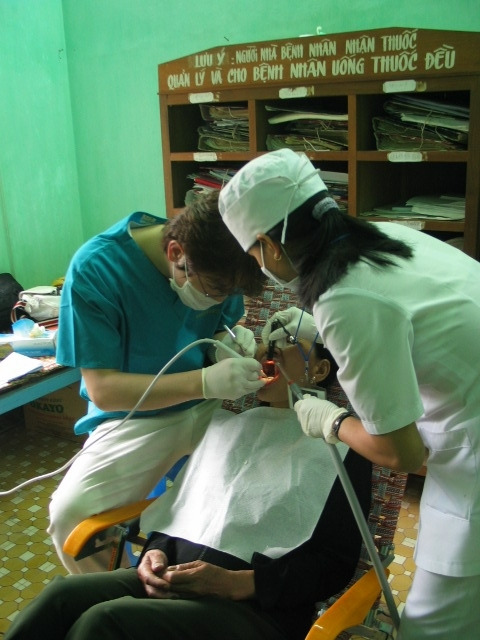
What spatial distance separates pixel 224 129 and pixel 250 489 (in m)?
1.65

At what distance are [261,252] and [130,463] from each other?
826 mm

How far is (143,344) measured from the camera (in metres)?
1.67

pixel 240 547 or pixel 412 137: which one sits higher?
pixel 412 137

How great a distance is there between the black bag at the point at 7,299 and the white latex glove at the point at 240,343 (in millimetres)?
1556

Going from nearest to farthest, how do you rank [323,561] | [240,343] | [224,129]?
[323,561] → [240,343] → [224,129]

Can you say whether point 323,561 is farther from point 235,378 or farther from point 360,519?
point 235,378

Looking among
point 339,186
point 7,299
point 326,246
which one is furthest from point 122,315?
point 7,299

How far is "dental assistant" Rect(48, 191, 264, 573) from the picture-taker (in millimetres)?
1456

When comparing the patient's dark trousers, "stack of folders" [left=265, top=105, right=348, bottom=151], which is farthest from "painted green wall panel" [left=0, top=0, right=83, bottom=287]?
the patient's dark trousers

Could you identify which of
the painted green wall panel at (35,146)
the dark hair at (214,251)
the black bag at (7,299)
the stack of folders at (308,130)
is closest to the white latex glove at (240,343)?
the dark hair at (214,251)

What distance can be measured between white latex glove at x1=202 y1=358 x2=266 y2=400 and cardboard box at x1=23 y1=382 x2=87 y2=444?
1.59 m

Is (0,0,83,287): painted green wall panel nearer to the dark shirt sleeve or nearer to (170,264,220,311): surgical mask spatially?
(170,264,220,311): surgical mask

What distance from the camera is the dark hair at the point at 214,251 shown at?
4.57 feet

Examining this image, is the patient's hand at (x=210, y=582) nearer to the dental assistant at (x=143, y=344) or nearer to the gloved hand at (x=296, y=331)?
the dental assistant at (x=143, y=344)
